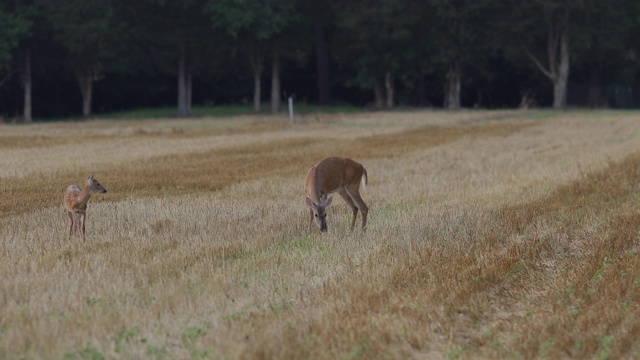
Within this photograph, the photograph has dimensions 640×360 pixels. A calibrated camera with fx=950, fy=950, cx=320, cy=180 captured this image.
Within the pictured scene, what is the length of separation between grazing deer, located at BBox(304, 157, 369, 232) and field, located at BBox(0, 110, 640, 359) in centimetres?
25

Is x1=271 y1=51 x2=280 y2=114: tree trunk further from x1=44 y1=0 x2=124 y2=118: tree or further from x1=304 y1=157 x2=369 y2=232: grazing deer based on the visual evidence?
x1=304 y1=157 x2=369 y2=232: grazing deer

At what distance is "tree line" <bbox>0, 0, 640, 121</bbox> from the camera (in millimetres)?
58562

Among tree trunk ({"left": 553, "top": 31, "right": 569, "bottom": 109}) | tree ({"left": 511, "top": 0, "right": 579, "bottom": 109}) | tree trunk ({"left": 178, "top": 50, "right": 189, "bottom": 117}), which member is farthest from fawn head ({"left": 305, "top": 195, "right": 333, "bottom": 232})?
tree trunk ({"left": 553, "top": 31, "right": 569, "bottom": 109})

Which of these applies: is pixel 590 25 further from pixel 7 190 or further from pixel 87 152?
pixel 7 190

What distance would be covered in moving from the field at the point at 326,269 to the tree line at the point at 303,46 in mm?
40114

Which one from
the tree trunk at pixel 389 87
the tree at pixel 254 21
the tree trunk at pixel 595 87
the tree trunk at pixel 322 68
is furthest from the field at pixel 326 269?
the tree trunk at pixel 595 87

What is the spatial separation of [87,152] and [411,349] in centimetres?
2191

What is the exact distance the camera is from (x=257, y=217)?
43.9ft

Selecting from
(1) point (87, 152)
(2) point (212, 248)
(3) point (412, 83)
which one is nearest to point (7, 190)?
(2) point (212, 248)

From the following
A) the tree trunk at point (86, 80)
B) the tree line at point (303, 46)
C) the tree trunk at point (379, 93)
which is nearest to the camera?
the tree line at point (303, 46)

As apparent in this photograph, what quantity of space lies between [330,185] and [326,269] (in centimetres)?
308

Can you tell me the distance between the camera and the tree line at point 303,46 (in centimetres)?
5856

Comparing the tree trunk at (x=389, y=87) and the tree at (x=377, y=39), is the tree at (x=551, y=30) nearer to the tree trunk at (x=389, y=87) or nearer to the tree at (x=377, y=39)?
the tree at (x=377, y=39)

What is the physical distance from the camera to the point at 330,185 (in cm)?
1234
